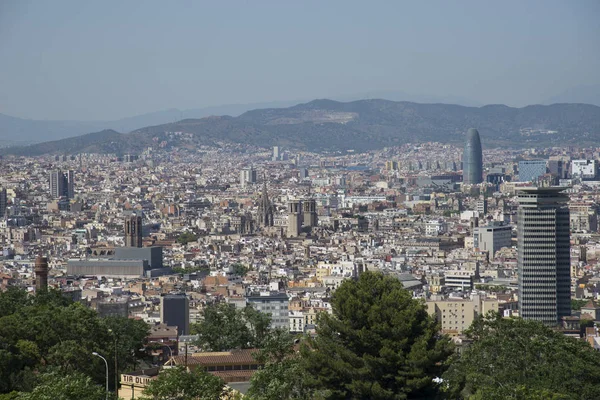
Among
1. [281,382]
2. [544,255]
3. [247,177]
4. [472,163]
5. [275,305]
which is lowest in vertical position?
[275,305]

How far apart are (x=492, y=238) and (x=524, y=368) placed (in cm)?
6853

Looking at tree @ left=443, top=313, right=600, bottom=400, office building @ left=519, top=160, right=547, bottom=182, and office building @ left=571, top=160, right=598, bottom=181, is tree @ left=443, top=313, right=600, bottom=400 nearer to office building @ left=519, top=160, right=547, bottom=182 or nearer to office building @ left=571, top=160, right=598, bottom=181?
office building @ left=519, top=160, right=547, bottom=182

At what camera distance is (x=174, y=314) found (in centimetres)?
5284

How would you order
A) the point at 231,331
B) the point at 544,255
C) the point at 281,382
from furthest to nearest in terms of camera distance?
the point at 544,255
the point at 231,331
the point at 281,382

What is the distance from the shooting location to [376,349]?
22344 mm

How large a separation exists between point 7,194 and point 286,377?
402 ft

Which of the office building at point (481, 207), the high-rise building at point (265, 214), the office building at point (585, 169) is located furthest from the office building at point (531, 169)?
the high-rise building at point (265, 214)

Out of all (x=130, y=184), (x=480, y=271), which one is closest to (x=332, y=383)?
(x=480, y=271)

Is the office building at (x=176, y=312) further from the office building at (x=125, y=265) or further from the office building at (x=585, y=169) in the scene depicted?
the office building at (x=585, y=169)

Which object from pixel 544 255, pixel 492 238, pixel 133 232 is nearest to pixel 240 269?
pixel 133 232

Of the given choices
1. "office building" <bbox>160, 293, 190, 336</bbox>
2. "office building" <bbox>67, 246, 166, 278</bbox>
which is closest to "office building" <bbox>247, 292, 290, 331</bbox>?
"office building" <bbox>160, 293, 190, 336</bbox>

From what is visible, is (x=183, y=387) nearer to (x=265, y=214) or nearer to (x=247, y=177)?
(x=265, y=214)

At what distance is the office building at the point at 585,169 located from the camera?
591 ft

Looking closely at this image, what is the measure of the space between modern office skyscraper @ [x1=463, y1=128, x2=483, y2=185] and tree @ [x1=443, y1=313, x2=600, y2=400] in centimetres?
16131
